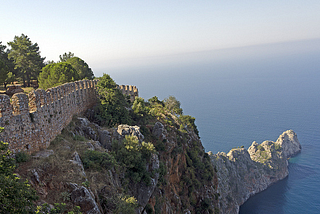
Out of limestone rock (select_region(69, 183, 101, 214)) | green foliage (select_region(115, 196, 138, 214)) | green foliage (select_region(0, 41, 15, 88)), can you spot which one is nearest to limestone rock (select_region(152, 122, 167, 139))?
green foliage (select_region(115, 196, 138, 214))

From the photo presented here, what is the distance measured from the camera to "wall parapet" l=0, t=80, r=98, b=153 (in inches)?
507

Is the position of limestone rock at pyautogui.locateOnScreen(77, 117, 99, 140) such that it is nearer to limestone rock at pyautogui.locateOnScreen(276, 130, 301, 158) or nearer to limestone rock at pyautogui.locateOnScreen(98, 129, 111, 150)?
limestone rock at pyautogui.locateOnScreen(98, 129, 111, 150)

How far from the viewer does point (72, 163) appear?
14430 mm

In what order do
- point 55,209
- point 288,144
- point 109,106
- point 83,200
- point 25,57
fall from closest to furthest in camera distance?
point 55,209
point 83,200
point 109,106
point 25,57
point 288,144

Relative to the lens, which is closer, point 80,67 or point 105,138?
point 105,138

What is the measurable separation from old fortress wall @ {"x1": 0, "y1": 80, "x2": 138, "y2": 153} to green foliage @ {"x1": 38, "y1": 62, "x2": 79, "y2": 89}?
10373 mm

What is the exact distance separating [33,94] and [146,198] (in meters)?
13.7

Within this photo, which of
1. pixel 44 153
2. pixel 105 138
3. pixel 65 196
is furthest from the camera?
pixel 105 138

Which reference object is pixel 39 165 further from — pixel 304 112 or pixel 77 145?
pixel 304 112

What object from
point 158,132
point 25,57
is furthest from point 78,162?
point 25,57

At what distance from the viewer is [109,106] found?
29969 mm

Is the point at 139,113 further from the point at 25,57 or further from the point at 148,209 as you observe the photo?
the point at 25,57

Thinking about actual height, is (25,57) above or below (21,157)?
above

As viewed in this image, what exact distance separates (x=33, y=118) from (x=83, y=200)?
649cm
